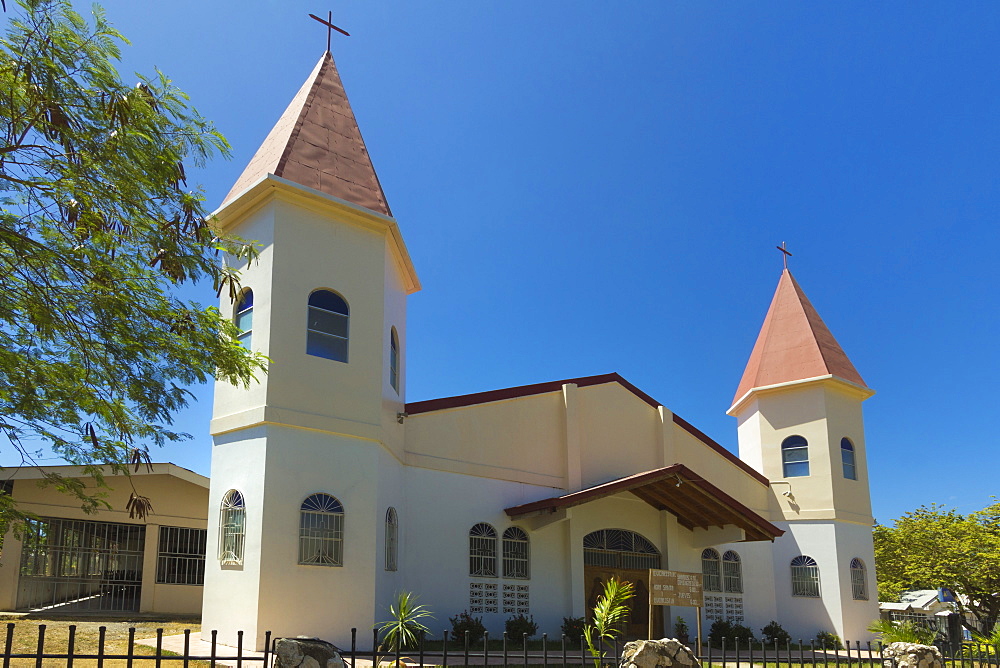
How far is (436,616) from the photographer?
53.0 ft

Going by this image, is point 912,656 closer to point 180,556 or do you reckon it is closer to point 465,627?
point 465,627

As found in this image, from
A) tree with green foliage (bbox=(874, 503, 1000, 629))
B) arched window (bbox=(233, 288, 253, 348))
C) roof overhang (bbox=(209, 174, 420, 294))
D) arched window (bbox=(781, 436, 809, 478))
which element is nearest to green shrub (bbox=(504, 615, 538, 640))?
arched window (bbox=(233, 288, 253, 348))

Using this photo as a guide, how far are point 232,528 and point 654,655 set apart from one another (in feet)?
22.7

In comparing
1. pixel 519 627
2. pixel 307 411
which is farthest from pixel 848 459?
pixel 307 411

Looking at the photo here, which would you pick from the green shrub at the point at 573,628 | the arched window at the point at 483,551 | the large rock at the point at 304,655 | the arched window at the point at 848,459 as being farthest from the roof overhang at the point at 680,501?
the large rock at the point at 304,655

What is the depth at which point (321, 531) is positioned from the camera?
13641 millimetres

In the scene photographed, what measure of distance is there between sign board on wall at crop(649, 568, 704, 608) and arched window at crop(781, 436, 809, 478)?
10.8 m

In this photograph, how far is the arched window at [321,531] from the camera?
13422mm

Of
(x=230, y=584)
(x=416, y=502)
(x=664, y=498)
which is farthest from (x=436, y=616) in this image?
(x=664, y=498)

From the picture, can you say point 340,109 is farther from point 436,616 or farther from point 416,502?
point 436,616

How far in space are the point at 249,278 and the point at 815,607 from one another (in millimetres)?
16458

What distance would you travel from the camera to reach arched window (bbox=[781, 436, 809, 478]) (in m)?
23.1

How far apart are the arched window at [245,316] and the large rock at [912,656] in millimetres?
11734

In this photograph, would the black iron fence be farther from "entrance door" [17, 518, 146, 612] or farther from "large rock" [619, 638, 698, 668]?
"entrance door" [17, 518, 146, 612]
